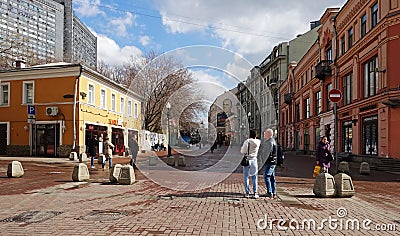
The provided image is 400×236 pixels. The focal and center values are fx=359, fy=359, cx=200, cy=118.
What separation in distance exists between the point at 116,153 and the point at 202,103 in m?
24.2

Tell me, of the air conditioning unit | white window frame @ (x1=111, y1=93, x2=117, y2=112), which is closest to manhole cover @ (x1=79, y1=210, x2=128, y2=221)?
the air conditioning unit

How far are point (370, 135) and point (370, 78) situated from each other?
376 cm

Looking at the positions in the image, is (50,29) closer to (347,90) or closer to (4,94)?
(4,94)

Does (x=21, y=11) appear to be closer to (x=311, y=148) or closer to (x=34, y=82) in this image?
(x=34, y=82)

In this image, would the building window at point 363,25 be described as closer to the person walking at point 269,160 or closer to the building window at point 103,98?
the person walking at point 269,160

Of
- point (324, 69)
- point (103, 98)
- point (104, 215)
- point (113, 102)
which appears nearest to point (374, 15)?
point (324, 69)

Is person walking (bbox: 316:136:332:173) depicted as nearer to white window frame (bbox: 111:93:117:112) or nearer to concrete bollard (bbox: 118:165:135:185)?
concrete bollard (bbox: 118:165:135:185)

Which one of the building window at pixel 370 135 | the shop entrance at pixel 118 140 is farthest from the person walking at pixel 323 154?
the shop entrance at pixel 118 140

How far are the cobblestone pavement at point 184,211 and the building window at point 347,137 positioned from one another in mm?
16075

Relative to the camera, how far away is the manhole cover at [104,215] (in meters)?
7.22

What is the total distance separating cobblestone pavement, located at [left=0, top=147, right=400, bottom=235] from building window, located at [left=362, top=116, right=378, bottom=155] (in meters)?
11.3

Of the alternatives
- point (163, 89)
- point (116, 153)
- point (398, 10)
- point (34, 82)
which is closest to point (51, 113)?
point (34, 82)

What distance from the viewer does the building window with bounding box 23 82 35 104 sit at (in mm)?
29203

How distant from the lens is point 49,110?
2784 centimetres
